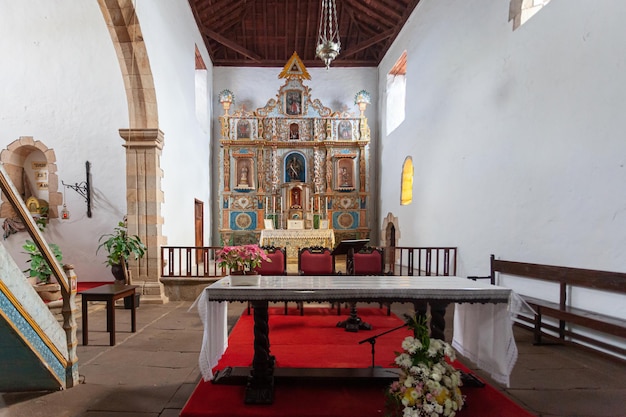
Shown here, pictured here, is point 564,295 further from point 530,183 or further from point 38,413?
point 38,413

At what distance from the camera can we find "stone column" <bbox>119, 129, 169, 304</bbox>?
5516mm

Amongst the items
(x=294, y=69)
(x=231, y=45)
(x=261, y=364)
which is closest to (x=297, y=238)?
(x=294, y=69)

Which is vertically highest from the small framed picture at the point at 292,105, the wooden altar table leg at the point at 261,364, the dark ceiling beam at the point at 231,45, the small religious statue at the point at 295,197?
the dark ceiling beam at the point at 231,45

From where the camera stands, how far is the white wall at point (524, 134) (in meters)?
3.33

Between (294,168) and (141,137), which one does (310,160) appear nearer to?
(294,168)

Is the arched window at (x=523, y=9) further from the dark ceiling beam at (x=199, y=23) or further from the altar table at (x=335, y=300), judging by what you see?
the dark ceiling beam at (x=199, y=23)

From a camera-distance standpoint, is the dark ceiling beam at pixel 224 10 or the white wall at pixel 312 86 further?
the white wall at pixel 312 86

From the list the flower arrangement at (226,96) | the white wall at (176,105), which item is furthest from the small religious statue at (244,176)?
the flower arrangement at (226,96)

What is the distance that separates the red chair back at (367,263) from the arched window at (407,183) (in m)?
3.53

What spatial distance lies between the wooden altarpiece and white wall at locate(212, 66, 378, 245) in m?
0.41

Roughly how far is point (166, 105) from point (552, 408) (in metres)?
6.81

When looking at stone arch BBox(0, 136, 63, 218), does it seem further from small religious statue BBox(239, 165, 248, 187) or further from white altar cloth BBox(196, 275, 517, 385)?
white altar cloth BBox(196, 275, 517, 385)

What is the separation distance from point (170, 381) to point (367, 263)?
351 centimetres

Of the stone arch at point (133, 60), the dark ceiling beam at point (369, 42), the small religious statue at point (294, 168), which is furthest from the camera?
the small religious statue at point (294, 168)
